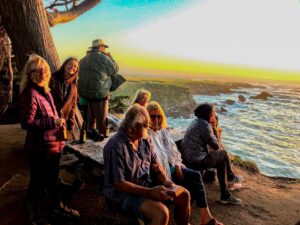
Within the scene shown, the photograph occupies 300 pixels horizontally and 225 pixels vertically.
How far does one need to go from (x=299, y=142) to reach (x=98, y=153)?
103 ft

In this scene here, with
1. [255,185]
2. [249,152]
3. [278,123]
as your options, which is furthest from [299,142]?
[255,185]

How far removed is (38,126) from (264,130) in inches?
1526

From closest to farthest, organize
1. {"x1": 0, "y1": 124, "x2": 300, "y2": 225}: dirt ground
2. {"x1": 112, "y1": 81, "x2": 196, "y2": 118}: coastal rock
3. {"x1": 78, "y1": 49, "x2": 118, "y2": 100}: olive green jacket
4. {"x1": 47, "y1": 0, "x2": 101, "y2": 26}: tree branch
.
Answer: {"x1": 0, "y1": 124, "x2": 300, "y2": 225}: dirt ground
{"x1": 78, "y1": 49, "x2": 118, "y2": 100}: olive green jacket
{"x1": 47, "y1": 0, "x2": 101, "y2": 26}: tree branch
{"x1": 112, "y1": 81, "x2": 196, "y2": 118}: coastal rock

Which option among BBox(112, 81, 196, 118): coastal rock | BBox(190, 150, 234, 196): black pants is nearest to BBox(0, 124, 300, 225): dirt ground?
BBox(190, 150, 234, 196): black pants

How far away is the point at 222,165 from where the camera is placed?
4711 mm

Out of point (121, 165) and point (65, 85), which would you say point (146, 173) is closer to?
point (121, 165)

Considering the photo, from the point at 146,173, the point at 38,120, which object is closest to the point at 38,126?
the point at 38,120

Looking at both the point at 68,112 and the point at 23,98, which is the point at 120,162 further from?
the point at 68,112

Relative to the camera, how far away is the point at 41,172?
3375mm

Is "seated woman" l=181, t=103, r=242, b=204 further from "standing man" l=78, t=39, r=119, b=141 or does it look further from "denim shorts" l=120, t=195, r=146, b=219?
"denim shorts" l=120, t=195, r=146, b=219

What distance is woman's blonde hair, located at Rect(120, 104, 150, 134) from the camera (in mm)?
2975

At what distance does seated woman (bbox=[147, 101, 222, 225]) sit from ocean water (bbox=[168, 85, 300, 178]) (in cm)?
1183

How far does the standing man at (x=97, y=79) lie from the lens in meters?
5.48

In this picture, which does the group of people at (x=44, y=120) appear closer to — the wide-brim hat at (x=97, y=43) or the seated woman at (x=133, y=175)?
the seated woman at (x=133, y=175)
